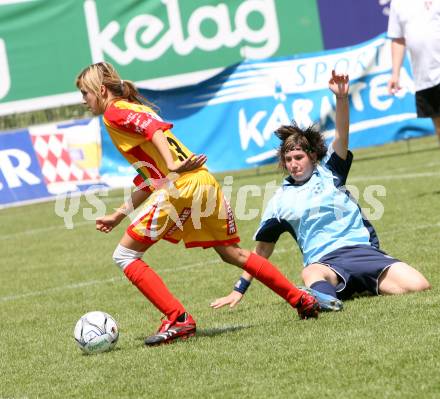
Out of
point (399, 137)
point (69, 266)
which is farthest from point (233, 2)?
point (69, 266)

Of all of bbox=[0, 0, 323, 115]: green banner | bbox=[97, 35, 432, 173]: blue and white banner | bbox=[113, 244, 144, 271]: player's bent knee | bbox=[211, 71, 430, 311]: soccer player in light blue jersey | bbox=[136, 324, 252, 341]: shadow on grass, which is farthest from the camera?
bbox=[0, 0, 323, 115]: green banner

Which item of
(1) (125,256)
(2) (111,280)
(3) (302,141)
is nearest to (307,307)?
(1) (125,256)

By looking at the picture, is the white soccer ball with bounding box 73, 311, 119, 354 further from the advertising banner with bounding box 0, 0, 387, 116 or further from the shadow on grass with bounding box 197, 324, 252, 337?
the advertising banner with bounding box 0, 0, 387, 116

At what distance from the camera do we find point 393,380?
172 inches

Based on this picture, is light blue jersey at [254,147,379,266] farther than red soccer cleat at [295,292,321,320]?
Yes

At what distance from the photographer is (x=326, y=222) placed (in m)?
6.84

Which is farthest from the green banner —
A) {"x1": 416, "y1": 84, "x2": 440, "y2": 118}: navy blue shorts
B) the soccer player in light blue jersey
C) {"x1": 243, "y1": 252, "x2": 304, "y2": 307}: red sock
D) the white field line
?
{"x1": 243, "y1": 252, "x2": 304, "y2": 307}: red sock

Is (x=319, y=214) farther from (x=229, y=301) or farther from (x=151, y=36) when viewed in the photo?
(x=151, y=36)

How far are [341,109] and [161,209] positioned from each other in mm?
1376

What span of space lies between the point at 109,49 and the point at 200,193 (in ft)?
42.3

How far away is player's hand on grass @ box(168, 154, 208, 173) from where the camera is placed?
18.4ft

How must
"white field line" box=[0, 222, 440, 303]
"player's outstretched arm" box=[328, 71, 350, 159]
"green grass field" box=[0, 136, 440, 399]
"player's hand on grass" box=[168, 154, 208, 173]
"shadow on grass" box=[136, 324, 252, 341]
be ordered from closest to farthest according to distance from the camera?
"green grass field" box=[0, 136, 440, 399] → "player's hand on grass" box=[168, 154, 208, 173] → "shadow on grass" box=[136, 324, 252, 341] → "player's outstretched arm" box=[328, 71, 350, 159] → "white field line" box=[0, 222, 440, 303]

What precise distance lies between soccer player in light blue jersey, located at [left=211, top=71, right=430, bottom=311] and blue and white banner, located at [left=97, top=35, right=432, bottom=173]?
9.49m

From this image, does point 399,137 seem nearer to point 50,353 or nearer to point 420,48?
point 420,48
